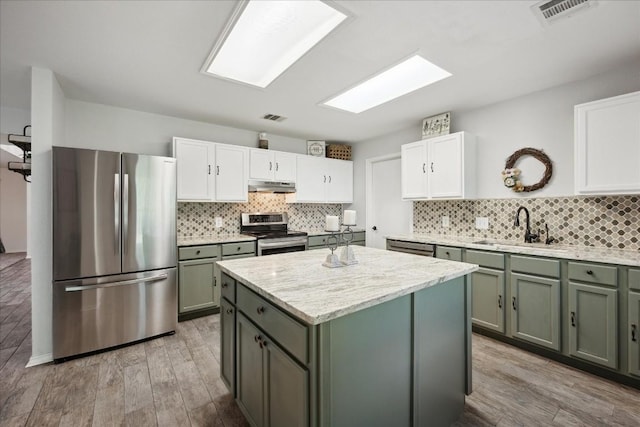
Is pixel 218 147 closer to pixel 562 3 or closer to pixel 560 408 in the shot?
pixel 562 3

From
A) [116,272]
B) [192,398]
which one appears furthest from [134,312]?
[192,398]

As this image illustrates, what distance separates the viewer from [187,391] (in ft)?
6.63

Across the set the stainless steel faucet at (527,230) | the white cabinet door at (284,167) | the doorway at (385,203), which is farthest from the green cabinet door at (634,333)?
the white cabinet door at (284,167)

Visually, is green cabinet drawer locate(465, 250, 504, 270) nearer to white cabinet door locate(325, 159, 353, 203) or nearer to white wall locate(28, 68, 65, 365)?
white cabinet door locate(325, 159, 353, 203)

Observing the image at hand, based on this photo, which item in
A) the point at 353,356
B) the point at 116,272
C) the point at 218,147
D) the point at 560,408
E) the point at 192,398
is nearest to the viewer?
the point at 353,356

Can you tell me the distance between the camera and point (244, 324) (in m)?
1.61

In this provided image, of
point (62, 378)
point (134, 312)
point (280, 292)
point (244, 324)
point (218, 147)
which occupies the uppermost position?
point (218, 147)

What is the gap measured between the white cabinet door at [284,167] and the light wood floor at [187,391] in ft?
8.04

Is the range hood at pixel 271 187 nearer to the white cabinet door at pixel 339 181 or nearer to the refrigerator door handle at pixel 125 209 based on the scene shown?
the white cabinet door at pixel 339 181

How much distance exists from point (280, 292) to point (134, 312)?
223 cm

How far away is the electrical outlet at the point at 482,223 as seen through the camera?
334 cm

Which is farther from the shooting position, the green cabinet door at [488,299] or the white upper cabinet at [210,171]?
the white upper cabinet at [210,171]

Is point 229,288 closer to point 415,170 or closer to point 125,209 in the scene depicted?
point 125,209

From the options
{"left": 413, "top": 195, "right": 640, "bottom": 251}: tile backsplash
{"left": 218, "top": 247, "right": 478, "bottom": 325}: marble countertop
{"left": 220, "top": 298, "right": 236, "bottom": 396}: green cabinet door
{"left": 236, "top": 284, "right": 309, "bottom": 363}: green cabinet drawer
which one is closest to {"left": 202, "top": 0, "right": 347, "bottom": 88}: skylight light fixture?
{"left": 218, "top": 247, "right": 478, "bottom": 325}: marble countertop
